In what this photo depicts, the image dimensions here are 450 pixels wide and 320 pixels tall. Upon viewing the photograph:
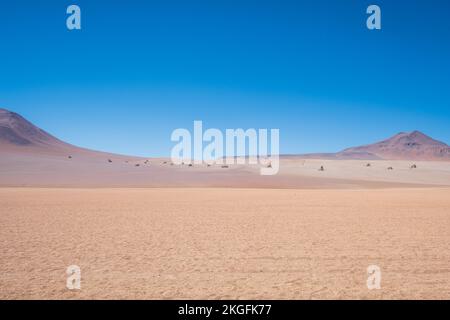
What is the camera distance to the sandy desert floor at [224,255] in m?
7.49

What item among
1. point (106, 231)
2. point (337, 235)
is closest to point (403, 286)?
point (337, 235)

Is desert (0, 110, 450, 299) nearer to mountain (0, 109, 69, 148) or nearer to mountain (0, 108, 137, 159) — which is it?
mountain (0, 108, 137, 159)

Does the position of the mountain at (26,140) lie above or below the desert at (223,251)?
above

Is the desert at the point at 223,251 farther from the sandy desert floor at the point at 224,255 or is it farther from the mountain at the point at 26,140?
the mountain at the point at 26,140

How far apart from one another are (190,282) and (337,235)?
7.48m

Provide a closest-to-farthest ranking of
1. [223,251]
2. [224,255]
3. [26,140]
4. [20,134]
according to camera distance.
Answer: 1. [224,255]
2. [223,251]
3. [26,140]
4. [20,134]

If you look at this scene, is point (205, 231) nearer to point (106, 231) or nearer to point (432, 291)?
point (106, 231)

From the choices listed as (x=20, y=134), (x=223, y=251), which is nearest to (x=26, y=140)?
(x=20, y=134)

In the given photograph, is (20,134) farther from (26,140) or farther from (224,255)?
(224,255)

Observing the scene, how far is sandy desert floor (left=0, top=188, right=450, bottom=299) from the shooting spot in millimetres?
7492

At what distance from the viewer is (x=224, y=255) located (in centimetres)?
1052

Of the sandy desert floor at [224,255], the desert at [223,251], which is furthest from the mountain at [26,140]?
the sandy desert floor at [224,255]

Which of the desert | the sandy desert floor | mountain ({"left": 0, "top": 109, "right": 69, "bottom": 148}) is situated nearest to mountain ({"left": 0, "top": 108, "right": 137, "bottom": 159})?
mountain ({"left": 0, "top": 109, "right": 69, "bottom": 148})
